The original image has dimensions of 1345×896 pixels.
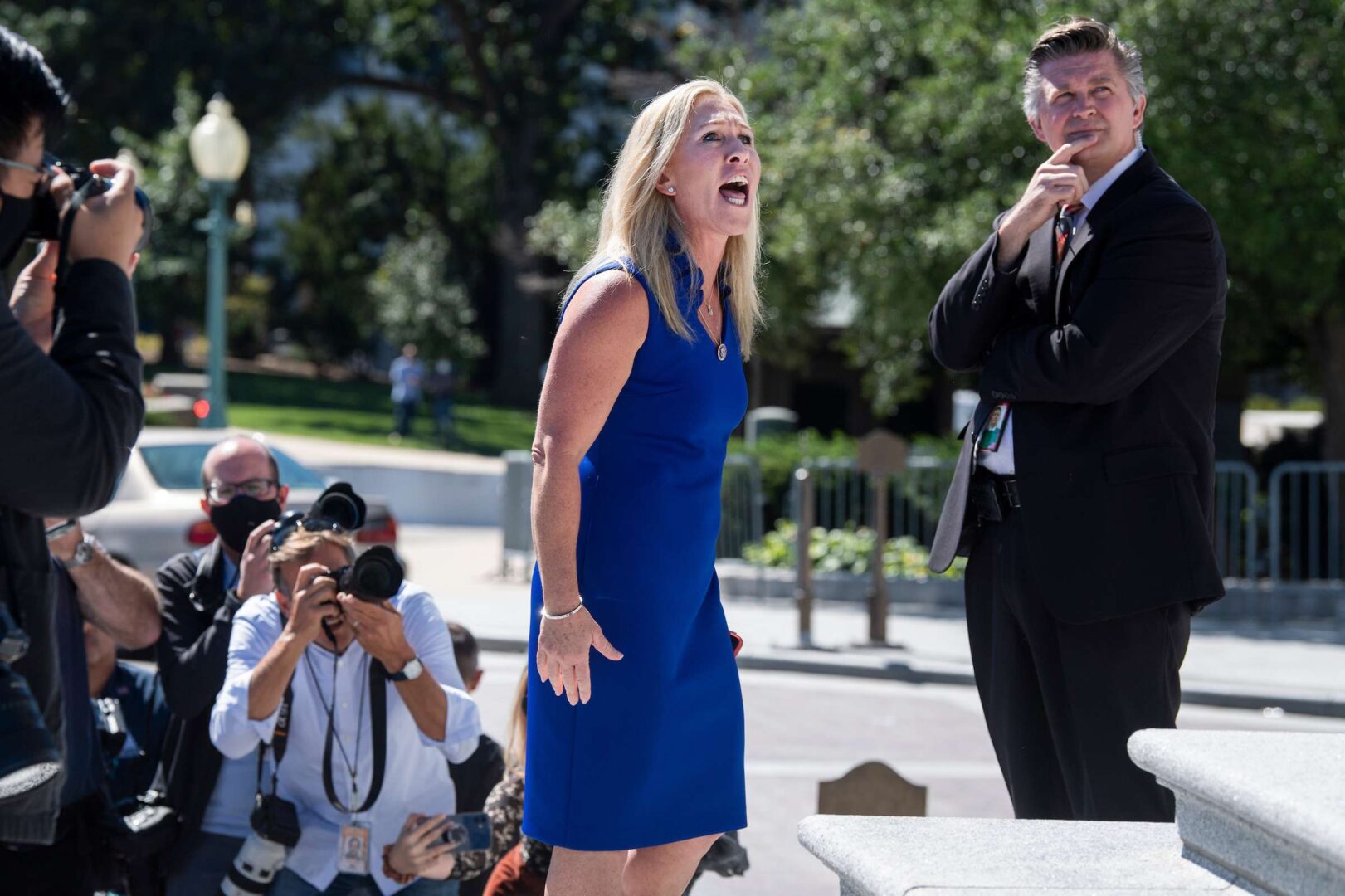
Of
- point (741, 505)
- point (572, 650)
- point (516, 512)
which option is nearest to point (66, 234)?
point (572, 650)

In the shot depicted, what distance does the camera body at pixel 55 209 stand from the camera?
2.51 metres

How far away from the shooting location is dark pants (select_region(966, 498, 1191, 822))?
3.50 m

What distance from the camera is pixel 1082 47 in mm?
3729

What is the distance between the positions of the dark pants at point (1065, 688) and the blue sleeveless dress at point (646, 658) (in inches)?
29.2

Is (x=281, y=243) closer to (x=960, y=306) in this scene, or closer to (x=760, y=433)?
(x=760, y=433)

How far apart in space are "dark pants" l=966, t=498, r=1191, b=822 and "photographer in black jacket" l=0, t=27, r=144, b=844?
1981 mm

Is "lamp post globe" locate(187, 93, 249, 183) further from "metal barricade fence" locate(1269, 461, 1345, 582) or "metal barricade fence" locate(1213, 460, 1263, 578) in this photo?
"metal barricade fence" locate(1269, 461, 1345, 582)

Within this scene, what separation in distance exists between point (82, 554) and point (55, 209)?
2.01 meters

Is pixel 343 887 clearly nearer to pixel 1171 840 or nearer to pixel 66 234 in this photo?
pixel 1171 840

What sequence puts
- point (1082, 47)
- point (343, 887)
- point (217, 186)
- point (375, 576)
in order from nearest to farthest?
point (1082, 47), point (375, 576), point (343, 887), point (217, 186)

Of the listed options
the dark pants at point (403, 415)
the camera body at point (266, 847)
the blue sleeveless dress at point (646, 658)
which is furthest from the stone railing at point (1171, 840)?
the dark pants at point (403, 415)

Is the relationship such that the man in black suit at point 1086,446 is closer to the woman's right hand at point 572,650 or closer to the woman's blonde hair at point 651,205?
the woman's blonde hair at point 651,205

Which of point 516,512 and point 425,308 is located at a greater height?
point 425,308

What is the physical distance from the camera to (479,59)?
121ft
